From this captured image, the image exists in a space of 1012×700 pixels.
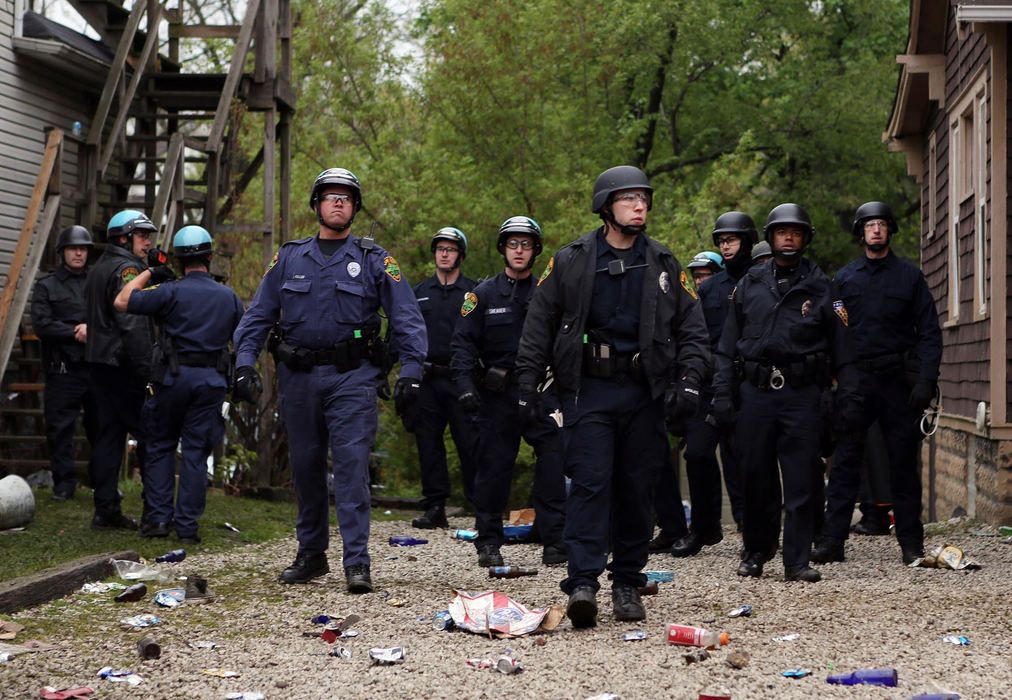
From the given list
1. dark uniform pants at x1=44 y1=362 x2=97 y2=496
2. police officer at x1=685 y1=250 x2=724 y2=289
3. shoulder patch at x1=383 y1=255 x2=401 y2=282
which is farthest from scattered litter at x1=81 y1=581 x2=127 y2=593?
→ police officer at x1=685 y1=250 x2=724 y2=289

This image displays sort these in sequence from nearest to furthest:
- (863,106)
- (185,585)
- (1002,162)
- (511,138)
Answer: (185,585) → (1002,162) → (511,138) → (863,106)

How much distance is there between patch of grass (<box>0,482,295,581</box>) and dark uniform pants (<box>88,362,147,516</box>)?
463 mm

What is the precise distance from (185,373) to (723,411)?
3866 millimetres

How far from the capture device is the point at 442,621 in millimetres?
6262

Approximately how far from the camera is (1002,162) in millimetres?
10258

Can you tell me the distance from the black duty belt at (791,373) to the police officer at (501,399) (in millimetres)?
1499

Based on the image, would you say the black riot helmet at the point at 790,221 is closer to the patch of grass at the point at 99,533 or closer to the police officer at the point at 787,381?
the police officer at the point at 787,381

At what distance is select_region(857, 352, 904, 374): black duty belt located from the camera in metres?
8.67

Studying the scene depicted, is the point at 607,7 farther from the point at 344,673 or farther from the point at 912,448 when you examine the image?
the point at 344,673

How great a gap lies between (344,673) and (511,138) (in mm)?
15923

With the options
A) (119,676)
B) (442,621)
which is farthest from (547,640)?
(119,676)

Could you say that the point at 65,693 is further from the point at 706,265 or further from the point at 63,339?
the point at 63,339

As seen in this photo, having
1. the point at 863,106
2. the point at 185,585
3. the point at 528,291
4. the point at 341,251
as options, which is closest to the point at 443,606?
the point at 185,585

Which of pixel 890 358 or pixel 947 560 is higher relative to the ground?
pixel 890 358
